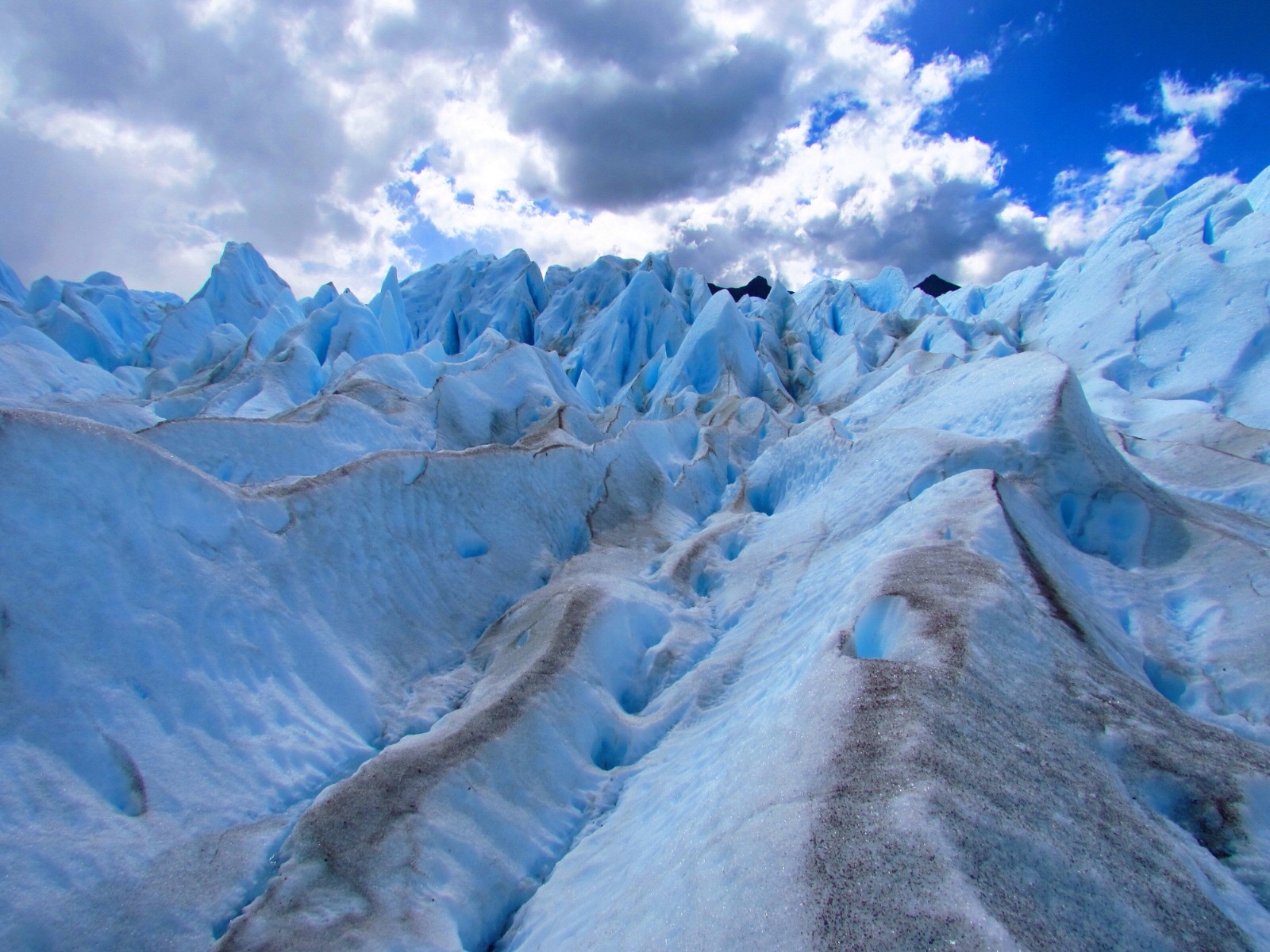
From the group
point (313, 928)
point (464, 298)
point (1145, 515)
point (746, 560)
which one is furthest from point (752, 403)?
point (464, 298)

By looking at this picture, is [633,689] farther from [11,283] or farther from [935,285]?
[935,285]

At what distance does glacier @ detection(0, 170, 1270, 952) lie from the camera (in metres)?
3.28

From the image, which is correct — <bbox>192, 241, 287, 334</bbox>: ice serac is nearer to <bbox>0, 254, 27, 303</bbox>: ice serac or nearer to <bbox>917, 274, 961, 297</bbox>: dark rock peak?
<bbox>0, 254, 27, 303</bbox>: ice serac

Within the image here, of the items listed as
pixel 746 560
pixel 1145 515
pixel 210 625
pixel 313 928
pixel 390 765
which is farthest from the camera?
pixel 746 560

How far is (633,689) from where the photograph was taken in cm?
704

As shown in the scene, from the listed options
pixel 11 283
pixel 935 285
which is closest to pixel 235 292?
pixel 11 283

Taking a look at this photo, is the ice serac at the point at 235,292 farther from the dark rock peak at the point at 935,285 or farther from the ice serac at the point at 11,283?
the dark rock peak at the point at 935,285

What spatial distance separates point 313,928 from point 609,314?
32963 mm

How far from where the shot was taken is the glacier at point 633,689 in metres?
3.28

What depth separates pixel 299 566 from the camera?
7367 mm

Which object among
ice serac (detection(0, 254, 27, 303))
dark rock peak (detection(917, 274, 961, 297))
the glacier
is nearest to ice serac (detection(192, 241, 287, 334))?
ice serac (detection(0, 254, 27, 303))

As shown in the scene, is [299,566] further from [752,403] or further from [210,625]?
[752,403]

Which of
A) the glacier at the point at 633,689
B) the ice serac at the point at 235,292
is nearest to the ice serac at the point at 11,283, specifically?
the ice serac at the point at 235,292

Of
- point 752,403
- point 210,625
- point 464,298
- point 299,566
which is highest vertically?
point 464,298
